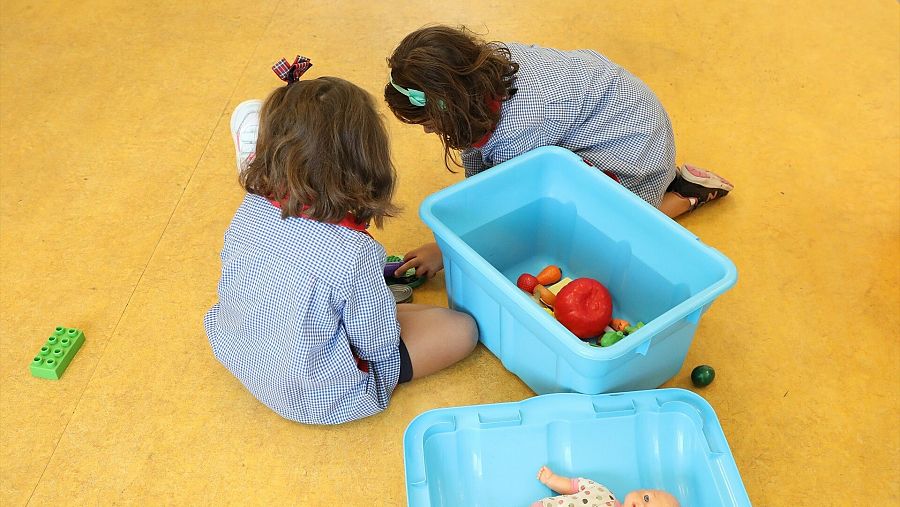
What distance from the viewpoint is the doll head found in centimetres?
90

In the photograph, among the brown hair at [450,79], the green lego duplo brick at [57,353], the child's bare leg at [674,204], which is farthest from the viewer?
the child's bare leg at [674,204]

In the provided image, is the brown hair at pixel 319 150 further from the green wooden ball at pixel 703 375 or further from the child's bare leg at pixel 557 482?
the green wooden ball at pixel 703 375

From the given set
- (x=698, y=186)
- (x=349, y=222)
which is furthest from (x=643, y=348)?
(x=698, y=186)

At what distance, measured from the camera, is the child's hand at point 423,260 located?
4.04ft

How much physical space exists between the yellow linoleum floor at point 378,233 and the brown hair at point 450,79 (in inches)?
12.9

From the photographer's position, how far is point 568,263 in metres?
1.27

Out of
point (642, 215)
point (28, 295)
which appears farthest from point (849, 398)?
point (28, 295)

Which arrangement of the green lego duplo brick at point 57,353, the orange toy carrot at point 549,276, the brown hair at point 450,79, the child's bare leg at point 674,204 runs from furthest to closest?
the child's bare leg at point 674,204 → the orange toy carrot at point 549,276 → the green lego duplo brick at point 57,353 → the brown hair at point 450,79

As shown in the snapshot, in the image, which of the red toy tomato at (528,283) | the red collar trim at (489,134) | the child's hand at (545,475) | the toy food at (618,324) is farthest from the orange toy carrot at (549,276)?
the child's hand at (545,475)

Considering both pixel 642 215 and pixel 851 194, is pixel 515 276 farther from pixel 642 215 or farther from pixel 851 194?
pixel 851 194

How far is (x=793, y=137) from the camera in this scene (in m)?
1.52

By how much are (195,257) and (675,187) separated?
2.84ft

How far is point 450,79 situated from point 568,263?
41 centimetres

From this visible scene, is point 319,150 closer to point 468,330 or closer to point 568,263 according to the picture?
point 468,330
